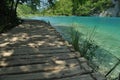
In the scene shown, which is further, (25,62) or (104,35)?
(104,35)

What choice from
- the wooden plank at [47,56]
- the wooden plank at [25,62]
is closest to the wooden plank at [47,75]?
the wooden plank at [25,62]

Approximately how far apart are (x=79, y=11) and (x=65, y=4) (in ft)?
43.7

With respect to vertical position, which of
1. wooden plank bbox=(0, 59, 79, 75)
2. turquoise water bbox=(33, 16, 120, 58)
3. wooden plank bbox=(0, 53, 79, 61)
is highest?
wooden plank bbox=(0, 59, 79, 75)

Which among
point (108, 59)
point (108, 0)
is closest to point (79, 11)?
point (108, 0)

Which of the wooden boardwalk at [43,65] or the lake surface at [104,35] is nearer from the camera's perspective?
the wooden boardwalk at [43,65]

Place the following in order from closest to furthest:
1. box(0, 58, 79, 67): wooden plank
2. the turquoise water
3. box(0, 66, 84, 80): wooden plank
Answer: box(0, 66, 84, 80): wooden plank
box(0, 58, 79, 67): wooden plank
the turquoise water

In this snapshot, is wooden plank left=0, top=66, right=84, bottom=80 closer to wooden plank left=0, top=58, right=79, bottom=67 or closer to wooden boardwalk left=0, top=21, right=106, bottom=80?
wooden boardwalk left=0, top=21, right=106, bottom=80

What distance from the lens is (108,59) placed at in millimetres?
8023

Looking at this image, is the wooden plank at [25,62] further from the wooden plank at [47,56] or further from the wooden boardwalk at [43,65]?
the wooden plank at [47,56]

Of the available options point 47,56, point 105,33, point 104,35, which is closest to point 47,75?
point 47,56

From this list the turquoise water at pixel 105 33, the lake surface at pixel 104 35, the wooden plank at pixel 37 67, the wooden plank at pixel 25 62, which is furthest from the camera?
the turquoise water at pixel 105 33

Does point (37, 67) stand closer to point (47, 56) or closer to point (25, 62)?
point (25, 62)

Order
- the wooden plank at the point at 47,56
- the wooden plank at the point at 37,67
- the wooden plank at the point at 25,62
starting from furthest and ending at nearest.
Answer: the wooden plank at the point at 47,56, the wooden plank at the point at 25,62, the wooden plank at the point at 37,67

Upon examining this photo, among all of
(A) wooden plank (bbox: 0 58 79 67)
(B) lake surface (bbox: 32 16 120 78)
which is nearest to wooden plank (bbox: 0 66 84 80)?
(A) wooden plank (bbox: 0 58 79 67)
